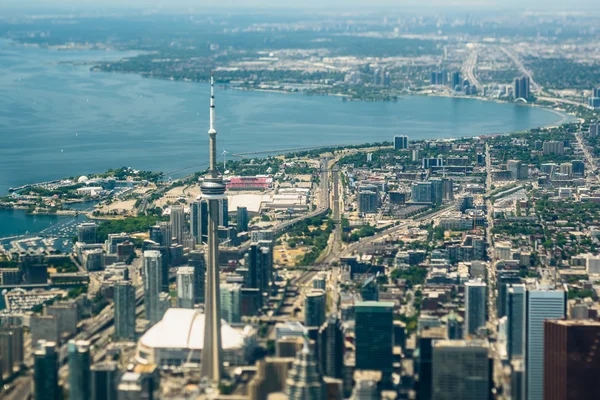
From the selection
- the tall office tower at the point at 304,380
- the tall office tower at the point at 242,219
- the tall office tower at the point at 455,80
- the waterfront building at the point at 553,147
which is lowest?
the tall office tower at the point at 304,380

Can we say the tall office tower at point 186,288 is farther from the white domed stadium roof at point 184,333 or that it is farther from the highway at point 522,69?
the highway at point 522,69

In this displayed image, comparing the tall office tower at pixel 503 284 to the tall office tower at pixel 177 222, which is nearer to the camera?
the tall office tower at pixel 503 284

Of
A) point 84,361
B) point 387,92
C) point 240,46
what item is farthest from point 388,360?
point 240,46

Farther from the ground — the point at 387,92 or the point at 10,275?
the point at 387,92

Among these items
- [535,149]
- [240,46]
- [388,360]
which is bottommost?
[388,360]

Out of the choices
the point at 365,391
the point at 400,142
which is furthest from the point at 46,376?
the point at 400,142

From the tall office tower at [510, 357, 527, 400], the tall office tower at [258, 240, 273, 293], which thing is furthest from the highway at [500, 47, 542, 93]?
the tall office tower at [510, 357, 527, 400]

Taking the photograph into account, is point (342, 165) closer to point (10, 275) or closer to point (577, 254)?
point (577, 254)

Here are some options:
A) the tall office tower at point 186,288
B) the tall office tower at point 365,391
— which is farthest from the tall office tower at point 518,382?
the tall office tower at point 186,288
